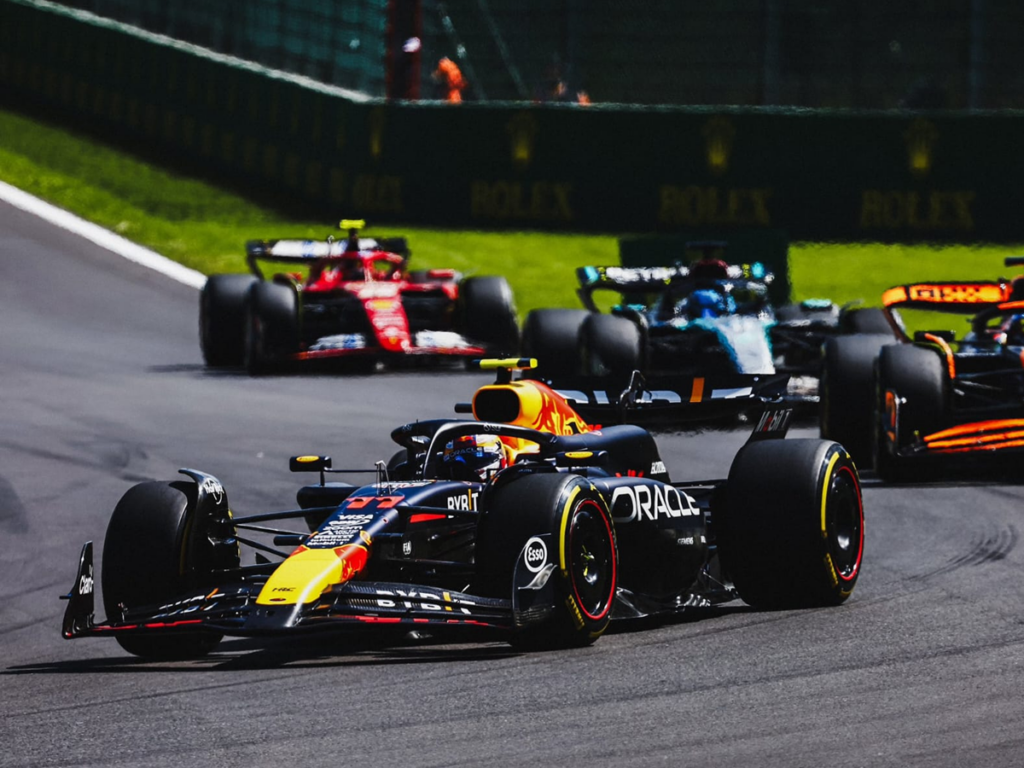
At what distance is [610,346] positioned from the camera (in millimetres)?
17031

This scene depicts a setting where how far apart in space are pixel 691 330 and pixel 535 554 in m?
9.93

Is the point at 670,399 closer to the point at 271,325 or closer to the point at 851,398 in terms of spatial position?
the point at 851,398

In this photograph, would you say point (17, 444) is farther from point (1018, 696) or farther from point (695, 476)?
point (1018, 696)

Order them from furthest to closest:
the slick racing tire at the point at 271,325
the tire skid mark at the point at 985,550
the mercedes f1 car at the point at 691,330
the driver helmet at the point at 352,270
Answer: the driver helmet at the point at 352,270 < the slick racing tire at the point at 271,325 < the mercedes f1 car at the point at 691,330 < the tire skid mark at the point at 985,550

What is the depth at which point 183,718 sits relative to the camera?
21.2 ft

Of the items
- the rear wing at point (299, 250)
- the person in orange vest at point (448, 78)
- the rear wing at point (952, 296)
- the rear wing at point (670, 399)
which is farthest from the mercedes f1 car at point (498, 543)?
the person in orange vest at point (448, 78)

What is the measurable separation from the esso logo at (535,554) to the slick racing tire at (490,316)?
12.4m

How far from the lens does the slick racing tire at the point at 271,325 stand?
63.4ft

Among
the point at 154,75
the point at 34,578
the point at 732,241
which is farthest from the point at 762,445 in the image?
the point at 154,75

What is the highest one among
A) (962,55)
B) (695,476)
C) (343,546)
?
(962,55)

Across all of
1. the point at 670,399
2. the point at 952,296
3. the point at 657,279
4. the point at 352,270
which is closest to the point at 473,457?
the point at 670,399

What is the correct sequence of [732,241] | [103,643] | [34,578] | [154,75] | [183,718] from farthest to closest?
[154,75] → [732,241] → [34,578] → [103,643] → [183,718]

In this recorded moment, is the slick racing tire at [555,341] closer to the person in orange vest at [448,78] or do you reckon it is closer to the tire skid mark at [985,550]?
the tire skid mark at [985,550]

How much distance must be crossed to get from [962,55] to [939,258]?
2515 mm
